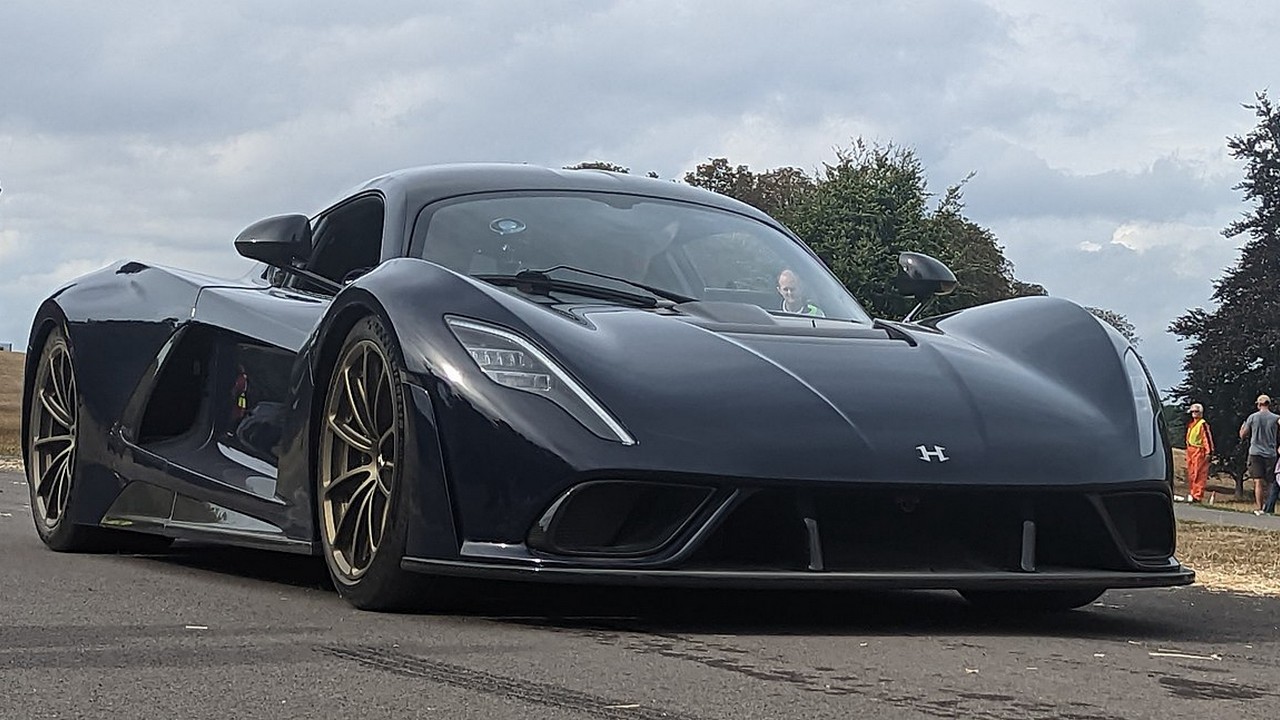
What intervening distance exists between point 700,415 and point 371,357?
100 centimetres

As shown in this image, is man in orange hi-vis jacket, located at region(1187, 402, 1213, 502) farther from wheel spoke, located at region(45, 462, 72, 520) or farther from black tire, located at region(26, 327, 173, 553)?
wheel spoke, located at region(45, 462, 72, 520)

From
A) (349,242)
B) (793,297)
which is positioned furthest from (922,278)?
(349,242)

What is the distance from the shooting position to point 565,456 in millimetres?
4500

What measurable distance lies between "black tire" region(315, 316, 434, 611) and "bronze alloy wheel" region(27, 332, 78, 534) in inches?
86.6

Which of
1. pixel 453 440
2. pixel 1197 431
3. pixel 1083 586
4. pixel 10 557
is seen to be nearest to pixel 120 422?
pixel 10 557

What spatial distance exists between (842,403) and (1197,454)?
2323 centimetres

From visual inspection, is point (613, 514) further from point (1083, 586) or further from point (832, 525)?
point (1083, 586)

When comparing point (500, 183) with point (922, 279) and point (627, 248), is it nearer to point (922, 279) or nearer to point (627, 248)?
point (627, 248)

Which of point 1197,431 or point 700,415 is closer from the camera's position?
point 700,415

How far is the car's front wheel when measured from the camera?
4758 mm

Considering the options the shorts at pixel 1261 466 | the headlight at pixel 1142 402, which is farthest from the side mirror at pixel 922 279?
the shorts at pixel 1261 466

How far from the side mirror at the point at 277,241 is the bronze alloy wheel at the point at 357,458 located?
43.8 inches

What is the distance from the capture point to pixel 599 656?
4.05 meters

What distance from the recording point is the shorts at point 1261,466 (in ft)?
77.9
